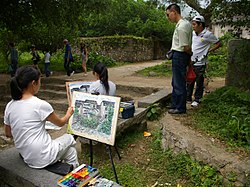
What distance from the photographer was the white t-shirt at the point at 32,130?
2.40 m

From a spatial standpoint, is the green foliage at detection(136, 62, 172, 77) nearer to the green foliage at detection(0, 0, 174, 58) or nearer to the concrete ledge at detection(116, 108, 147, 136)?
the green foliage at detection(0, 0, 174, 58)

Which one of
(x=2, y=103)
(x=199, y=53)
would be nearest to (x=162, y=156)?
(x=199, y=53)

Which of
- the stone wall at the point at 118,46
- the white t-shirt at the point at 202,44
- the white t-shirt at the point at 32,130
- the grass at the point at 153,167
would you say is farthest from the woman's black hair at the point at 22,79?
the stone wall at the point at 118,46

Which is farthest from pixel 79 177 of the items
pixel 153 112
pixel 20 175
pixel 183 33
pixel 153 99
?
pixel 153 99

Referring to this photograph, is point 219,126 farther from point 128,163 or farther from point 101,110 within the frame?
point 101,110

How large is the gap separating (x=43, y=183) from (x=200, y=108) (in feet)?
10.1

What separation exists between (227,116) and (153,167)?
134 centimetres

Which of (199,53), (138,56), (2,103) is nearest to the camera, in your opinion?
(199,53)

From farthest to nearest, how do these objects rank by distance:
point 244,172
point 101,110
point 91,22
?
point 91,22, point 101,110, point 244,172

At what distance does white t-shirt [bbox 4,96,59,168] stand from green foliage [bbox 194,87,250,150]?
215cm

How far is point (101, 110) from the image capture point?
2.80m

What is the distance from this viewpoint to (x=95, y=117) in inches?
112

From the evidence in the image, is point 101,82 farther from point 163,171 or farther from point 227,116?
point 227,116

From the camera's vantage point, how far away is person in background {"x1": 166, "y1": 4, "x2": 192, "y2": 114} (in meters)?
3.84
